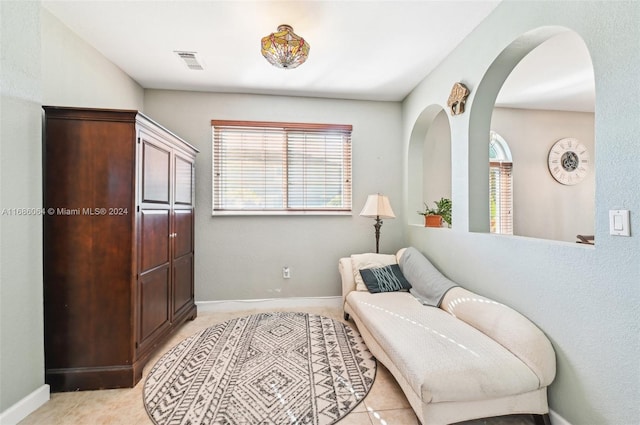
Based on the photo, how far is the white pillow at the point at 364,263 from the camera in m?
2.77

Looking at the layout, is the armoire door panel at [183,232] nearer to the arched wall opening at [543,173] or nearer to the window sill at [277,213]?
the window sill at [277,213]

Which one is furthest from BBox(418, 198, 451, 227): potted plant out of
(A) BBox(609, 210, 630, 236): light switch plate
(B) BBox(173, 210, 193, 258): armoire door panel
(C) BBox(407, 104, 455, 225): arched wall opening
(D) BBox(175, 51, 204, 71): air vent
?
(D) BBox(175, 51, 204, 71): air vent

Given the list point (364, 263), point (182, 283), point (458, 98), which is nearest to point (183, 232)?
point (182, 283)

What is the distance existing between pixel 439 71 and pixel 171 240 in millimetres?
3056

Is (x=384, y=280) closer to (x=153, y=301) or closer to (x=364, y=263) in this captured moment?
(x=364, y=263)

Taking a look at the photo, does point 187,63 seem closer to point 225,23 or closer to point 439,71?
point 225,23

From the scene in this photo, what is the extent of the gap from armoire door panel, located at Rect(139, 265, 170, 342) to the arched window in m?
4.14

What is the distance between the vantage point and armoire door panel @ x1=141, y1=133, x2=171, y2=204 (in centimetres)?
196

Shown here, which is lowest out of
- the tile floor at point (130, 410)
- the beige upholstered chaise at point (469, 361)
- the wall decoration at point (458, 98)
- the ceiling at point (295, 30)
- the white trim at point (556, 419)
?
the tile floor at point (130, 410)

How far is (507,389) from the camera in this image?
52.6 inches

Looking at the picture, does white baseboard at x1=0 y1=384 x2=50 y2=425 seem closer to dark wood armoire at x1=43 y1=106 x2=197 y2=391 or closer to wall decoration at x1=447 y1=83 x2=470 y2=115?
dark wood armoire at x1=43 y1=106 x2=197 y2=391

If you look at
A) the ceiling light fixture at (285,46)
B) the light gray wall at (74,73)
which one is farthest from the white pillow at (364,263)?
the light gray wall at (74,73)

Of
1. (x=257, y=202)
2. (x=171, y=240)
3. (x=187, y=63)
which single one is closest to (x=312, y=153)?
(x=257, y=202)

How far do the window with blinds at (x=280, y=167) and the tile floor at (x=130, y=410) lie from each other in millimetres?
1924
